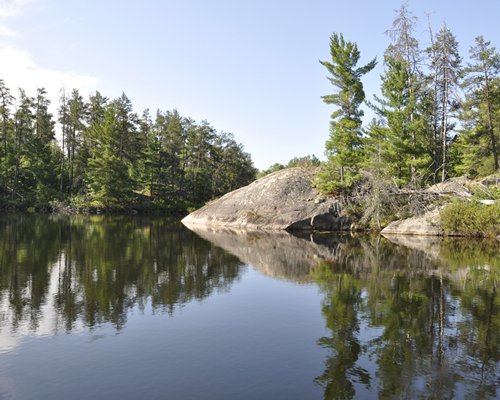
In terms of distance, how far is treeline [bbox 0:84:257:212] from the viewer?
6084 cm

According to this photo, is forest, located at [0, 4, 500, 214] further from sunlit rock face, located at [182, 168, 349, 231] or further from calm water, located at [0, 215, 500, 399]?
calm water, located at [0, 215, 500, 399]

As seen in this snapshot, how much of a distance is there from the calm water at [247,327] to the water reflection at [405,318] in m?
0.04

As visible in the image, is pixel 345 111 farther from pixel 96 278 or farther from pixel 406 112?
pixel 96 278

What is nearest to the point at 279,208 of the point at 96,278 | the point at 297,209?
the point at 297,209

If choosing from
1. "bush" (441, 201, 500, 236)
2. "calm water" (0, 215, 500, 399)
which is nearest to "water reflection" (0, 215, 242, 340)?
"calm water" (0, 215, 500, 399)

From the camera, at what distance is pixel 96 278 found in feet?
50.0

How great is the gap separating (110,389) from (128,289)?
720 cm

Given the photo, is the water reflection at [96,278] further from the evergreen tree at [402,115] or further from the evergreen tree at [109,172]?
the evergreen tree at [109,172]

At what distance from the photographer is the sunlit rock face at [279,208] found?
124ft

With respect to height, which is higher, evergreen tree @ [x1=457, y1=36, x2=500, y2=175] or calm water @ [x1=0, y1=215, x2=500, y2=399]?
evergreen tree @ [x1=457, y1=36, x2=500, y2=175]

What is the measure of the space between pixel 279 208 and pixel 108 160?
29.6 m

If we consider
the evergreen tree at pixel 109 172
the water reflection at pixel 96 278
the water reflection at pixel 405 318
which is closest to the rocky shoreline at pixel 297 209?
the water reflection at pixel 405 318

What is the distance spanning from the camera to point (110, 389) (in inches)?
269

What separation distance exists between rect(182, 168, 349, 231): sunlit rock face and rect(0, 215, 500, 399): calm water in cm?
1726
